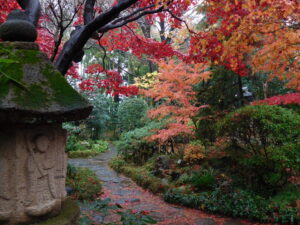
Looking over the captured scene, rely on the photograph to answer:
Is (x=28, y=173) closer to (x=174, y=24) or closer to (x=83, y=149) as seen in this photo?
(x=174, y=24)

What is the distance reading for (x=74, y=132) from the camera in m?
16.2

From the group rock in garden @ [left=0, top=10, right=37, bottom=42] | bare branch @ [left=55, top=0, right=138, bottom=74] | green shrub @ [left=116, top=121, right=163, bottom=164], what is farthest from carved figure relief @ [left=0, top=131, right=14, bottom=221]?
green shrub @ [left=116, top=121, right=163, bottom=164]

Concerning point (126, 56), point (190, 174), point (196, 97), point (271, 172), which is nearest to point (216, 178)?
point (190, 174)

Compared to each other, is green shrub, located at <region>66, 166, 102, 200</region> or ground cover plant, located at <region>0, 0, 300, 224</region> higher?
ground cover plant, located at <region>0, 0, 300, 224</region>

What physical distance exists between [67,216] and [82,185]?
4.54 m

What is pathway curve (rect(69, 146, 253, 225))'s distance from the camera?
509 cm

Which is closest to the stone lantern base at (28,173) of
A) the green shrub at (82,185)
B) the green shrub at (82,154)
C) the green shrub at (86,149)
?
the green shrub at (82,185)

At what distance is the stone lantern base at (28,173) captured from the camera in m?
2.21

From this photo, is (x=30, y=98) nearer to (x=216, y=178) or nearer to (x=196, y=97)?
(x=216, y=178)

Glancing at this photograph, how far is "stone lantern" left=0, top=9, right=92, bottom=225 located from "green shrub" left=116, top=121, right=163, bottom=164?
7.83 metres

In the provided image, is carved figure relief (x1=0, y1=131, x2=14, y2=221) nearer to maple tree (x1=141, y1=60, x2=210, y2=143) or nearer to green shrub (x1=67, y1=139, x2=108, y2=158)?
maple tree (x1=141, y1=60, x2=210, y2=143)

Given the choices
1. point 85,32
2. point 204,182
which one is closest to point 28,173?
point 85,32

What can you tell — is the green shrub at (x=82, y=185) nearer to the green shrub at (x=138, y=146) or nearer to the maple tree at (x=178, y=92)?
the maple tree at (x=178, y=92)

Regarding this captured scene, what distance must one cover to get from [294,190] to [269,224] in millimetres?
1106
